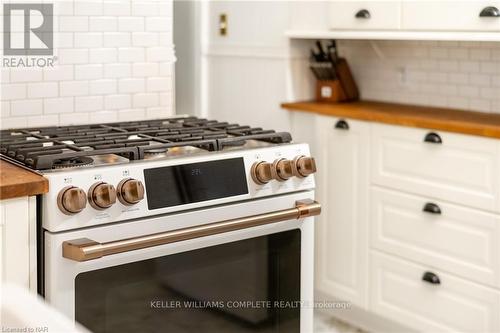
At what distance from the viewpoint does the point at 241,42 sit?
420cm

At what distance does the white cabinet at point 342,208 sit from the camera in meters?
3.59

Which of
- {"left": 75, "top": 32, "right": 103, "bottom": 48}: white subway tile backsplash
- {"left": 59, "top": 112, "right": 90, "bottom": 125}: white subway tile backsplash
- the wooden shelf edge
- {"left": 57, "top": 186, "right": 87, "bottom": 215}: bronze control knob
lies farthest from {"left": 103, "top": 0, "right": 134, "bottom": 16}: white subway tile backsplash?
{"left": 57, "top": 186, "right": 87, "bottom": 215}: bronze control knob

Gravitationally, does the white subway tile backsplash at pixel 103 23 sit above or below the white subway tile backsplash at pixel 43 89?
above

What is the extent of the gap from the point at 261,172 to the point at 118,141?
1.52ft

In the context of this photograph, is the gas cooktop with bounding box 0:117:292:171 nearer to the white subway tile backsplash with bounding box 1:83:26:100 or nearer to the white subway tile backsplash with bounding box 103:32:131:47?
the white subway tile backsplash with bounding box 1:83:26:100

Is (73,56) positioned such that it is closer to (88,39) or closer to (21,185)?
(88,39)

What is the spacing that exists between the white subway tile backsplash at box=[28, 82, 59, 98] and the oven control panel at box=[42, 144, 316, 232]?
39.4 inches

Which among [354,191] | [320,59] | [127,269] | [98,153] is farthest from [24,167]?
[320,59]

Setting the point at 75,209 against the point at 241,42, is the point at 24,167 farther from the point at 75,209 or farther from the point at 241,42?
the point at 241,42

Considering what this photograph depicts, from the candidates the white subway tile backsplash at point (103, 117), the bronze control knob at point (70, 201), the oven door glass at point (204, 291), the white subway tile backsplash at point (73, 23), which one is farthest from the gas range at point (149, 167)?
the white subway tile backsplash at point (73, 23)

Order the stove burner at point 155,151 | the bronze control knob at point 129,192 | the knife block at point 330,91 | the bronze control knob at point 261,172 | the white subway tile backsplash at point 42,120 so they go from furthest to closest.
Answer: the knife block at point 330,91
the white subway tile backsplash at point 42,120
the bronze control knob at point 261,172
the stove burner at point 155,151
the bronze control knob at point 129,192

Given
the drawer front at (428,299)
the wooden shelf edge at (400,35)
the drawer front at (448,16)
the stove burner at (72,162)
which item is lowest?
the drawer front at (428,299)

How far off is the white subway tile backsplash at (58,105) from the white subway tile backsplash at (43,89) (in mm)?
24

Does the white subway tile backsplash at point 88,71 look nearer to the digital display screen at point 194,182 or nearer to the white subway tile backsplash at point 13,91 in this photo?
the white subway tile backsplash at point 13,91
